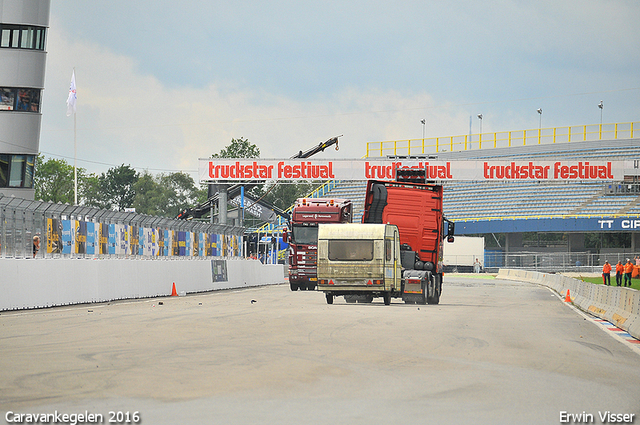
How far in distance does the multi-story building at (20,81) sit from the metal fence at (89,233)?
1657 centimetres

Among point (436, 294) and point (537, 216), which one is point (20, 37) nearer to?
point (436, 294)

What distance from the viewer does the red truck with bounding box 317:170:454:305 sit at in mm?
26812

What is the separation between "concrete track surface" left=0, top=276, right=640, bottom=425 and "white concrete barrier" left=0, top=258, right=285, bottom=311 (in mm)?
3221

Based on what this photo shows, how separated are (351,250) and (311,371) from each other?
16565 mm

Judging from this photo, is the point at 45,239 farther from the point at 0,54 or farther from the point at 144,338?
the point at 0,54

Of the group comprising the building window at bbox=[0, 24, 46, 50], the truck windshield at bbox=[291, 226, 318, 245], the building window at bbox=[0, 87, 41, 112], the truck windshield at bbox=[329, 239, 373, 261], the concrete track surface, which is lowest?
the concrete track surface

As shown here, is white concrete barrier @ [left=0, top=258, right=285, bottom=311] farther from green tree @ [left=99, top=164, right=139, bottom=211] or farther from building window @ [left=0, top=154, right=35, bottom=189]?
green tree @ [left=99, top=164, right=139, bottom=211]

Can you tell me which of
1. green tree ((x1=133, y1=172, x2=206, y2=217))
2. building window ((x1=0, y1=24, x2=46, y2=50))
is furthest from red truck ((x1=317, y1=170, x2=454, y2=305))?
green tree ((x1=133, y1=172, x2=206, y2=217))

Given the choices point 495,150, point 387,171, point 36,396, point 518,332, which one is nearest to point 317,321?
point 518,332

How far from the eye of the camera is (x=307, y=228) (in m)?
38.0

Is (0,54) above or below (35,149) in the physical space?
above

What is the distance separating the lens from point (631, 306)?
63.3 feet

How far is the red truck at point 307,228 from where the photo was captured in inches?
1476

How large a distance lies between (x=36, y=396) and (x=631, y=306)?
14362mm
